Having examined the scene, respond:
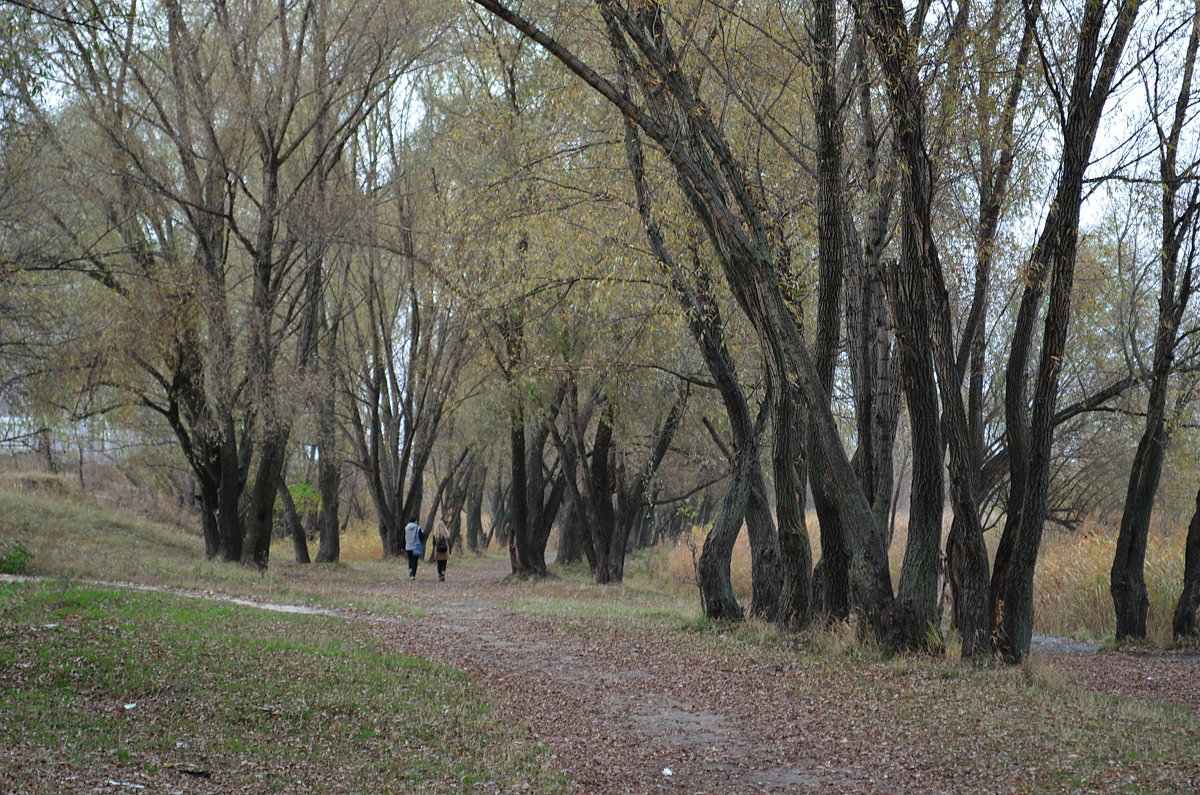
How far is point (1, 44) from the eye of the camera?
29.7 feet

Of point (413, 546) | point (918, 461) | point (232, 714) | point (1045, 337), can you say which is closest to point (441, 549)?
point (413, 546)

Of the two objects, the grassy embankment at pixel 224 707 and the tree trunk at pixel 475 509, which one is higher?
the tree trunk at pixel 475 509

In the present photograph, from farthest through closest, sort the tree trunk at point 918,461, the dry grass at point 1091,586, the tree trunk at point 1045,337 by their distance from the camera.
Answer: the dry grass at point 1091,586 < the tree trunk at point 918,461 < the tree trunk at point 1045,337

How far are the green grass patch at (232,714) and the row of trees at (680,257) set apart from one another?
4.72 metres

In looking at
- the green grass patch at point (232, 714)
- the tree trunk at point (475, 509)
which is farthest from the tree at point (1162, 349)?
the tree trunk at point (475, 509)

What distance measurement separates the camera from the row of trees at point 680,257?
1030cm

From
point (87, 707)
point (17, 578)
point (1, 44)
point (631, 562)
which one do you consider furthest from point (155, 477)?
point (87, 707)

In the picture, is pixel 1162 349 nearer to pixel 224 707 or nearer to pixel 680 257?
pixel 680 257

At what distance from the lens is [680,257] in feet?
45.6

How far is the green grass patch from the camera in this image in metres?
5.70

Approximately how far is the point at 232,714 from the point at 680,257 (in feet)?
28.8

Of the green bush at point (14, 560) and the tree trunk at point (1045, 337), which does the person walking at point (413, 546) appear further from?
the tree trunk at point (1045, 337)

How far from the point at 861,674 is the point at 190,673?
5.82 metres

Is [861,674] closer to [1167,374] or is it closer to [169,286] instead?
[1167,374]
